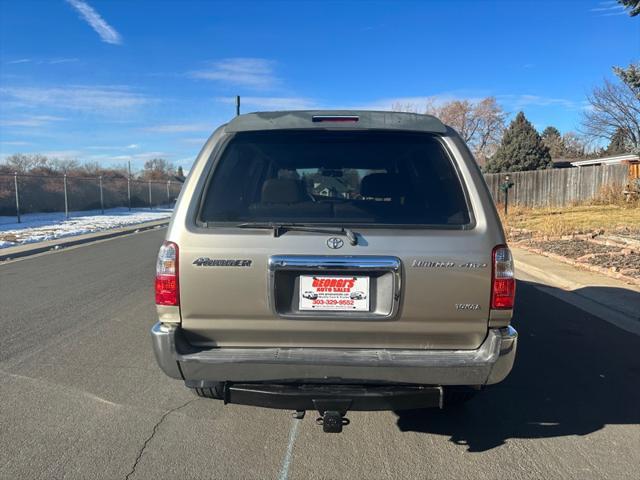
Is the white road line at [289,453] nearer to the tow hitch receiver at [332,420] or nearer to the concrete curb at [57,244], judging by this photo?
the tow hitch receiver at [332,420]

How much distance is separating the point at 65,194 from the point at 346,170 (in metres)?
23.1

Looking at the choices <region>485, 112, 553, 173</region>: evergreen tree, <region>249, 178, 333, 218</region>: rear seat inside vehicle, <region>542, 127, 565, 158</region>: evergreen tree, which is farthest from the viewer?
<region>542, 127, 565, 158</region>: evergreen tree

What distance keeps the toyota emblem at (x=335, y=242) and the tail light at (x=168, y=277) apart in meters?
0.83

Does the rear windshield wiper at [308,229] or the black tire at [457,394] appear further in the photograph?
the black tire at [457,394]

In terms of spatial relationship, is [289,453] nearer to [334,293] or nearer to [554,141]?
[334,293]

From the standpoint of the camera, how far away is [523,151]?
45500 mm

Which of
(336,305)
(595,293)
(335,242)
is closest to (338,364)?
(336,305)

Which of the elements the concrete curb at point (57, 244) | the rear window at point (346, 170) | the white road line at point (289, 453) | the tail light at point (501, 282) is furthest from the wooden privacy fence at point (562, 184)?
the tail light at point (501, 282)

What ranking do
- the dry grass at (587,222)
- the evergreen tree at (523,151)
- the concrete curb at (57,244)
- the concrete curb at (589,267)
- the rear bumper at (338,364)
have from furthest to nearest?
the evergreen tree at (523,151) → the dry grass at (587,222) → the concrete curb at (57,244) → the concrete curb at (589,267) → the rear bumper at (338,364)

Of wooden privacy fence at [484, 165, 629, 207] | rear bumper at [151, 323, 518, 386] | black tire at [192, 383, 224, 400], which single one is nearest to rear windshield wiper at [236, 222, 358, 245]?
rear bumper at [151, 323, 518, 386]

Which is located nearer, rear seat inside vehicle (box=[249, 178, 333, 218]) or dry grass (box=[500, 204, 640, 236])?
rear seat inside vehicle (box=[249, 178, 333, 218])

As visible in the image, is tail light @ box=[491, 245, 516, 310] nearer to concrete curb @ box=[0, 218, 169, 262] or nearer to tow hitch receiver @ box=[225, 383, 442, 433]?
tow hitch receiver @ box=[225, 383, 442, 433]

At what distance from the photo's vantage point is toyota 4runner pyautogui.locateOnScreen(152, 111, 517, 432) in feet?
9.04

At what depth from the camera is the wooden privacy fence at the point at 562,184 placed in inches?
914
